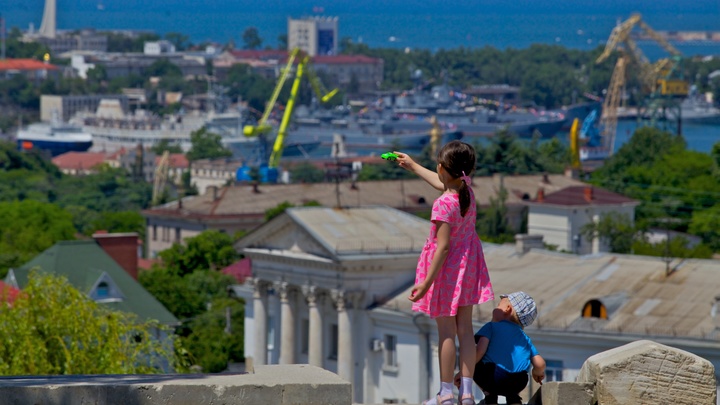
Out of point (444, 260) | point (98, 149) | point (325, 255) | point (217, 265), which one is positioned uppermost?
point (444, 260)

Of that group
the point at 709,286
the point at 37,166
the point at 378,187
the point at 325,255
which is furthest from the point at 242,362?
the point at 37,166

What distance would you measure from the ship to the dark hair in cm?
16780

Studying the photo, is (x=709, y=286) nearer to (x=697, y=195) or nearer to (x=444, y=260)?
(x=444, y=260)

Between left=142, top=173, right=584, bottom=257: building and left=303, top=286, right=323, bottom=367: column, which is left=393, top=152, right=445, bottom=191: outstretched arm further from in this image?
left=142, top=173, right=584, bottom=257: building

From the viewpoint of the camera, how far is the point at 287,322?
101 feet

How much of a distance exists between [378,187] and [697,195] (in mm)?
11373

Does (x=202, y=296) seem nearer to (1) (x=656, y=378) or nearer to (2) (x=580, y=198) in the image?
(2) (x=580, y=198)

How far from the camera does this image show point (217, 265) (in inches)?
2142

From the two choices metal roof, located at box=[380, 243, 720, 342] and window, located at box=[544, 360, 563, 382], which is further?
A: metal roof, located at box=[380, 243, 720, 342]

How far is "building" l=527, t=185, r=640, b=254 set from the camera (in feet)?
186

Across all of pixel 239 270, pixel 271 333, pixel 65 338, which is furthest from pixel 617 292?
pixel 239 270

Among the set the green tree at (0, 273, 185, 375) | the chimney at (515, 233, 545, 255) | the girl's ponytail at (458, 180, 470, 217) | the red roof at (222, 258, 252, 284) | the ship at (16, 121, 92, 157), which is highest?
the girl's ponytail at (458, 180, 470, 217)

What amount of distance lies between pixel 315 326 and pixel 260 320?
1.88 metres

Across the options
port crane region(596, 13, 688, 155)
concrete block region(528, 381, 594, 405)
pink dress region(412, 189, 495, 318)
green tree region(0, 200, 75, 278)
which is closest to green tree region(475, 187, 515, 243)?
green tree region(0, 200, 75, 278)
